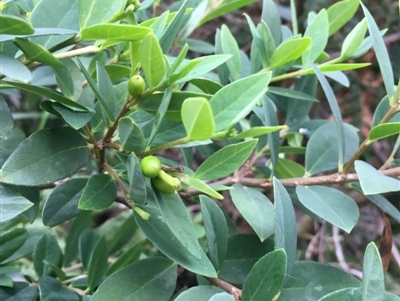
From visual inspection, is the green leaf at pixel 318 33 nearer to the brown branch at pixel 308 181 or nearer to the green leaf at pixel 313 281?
the brown branch at pixel 308 181

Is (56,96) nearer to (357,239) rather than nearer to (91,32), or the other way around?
(91,32)

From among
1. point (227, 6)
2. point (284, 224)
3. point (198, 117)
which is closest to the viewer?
point (198, 117)

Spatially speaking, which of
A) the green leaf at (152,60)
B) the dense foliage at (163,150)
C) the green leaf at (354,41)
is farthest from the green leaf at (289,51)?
the green leaf at (152,60)

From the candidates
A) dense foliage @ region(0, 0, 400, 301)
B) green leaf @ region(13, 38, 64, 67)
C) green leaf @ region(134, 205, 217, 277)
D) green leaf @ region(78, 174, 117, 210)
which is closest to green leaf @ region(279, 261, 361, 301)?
dense foliage @ region(0, 0, 400, 301)

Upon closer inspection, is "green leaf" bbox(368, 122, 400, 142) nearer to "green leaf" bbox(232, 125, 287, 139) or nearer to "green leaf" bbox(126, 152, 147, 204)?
"green leaf" bbox(232, 125, 287, 139)

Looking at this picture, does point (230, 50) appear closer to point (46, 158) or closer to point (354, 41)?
point (354, 41)

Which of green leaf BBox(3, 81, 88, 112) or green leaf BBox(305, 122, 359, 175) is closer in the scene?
green leaf BBox(3, 81, 88, 112)

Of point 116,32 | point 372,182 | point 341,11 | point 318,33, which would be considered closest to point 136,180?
point 116,32
